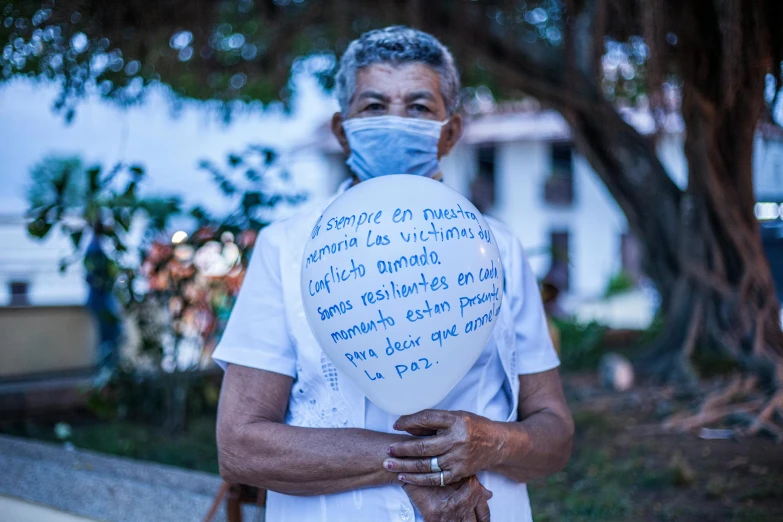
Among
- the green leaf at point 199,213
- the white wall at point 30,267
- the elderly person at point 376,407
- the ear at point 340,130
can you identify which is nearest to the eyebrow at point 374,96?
the elderly person at point 376,407

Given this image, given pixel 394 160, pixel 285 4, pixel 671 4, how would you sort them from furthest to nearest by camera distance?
1. pixel 285 4
2. pixel 671 4
3. pixel 394 160

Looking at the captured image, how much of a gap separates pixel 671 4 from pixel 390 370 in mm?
3312

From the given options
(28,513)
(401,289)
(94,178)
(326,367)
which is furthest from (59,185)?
(401,289)

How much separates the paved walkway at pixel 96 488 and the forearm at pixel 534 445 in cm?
94

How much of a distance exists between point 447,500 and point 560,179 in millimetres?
23614

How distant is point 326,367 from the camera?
5.27ft

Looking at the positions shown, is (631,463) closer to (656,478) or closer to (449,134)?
(656,478)

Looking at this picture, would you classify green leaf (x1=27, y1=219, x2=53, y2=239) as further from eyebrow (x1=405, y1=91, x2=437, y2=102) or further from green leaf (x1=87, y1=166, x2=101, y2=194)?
Result: eyebrow (x1=405, y1=91, x2=437, y2=102)

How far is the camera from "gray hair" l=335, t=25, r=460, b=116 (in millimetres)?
1749

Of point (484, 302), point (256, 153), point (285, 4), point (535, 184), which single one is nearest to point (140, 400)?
point (256, 153)

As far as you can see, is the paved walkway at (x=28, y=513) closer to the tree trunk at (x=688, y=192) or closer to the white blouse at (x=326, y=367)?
the white blouse at (x=326, y=367)

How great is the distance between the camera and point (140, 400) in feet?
15.3

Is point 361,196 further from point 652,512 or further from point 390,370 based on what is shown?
point 652,512

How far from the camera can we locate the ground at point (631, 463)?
3254 millimetres
